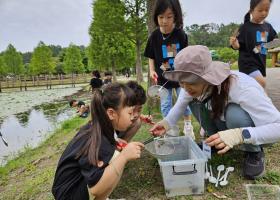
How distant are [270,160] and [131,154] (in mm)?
1371

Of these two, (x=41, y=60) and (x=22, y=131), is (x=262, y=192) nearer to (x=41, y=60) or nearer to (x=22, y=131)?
(x=22, y=131)

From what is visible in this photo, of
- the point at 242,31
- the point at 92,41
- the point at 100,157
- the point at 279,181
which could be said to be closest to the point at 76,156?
the point at 100,157

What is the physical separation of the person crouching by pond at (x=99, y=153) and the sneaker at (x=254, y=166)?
88 cm

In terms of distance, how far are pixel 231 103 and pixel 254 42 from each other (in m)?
1.48

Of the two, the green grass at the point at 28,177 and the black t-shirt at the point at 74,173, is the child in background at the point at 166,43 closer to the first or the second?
the green grass at the point at 28,177

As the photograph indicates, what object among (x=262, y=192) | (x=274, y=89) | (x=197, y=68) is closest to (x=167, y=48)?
(x=197, y=68)

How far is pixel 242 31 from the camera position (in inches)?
135

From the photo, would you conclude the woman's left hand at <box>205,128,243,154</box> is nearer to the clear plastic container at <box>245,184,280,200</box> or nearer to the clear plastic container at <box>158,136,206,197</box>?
the clear plastic container at <box>158,136,206,197</box>

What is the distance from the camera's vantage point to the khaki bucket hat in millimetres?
1935

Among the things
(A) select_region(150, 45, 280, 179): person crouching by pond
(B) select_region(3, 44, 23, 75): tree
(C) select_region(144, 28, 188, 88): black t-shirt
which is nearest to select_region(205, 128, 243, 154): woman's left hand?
(A) select_region(150, 45, 280, 179): person crouching by pond

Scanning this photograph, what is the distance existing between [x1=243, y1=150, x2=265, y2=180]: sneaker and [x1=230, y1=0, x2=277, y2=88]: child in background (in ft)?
4.25

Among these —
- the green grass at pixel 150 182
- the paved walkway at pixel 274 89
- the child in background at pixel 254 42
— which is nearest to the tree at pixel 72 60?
the paved walkway at pixel 274 89

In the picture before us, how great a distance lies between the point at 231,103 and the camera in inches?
85.1

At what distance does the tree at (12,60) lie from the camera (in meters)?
43.3
